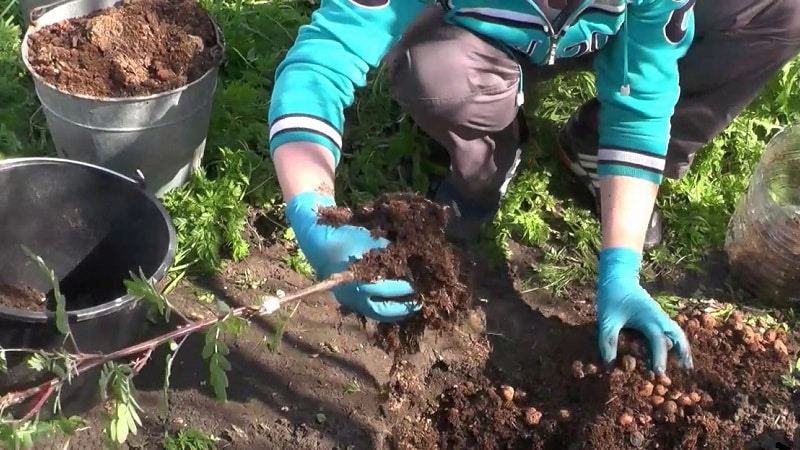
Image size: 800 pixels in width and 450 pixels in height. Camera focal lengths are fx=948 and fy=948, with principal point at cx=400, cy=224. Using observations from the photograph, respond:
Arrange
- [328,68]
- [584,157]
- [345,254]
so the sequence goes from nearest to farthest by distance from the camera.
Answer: [345,254] → [328,68] → [584,157]

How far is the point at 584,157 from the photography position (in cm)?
290

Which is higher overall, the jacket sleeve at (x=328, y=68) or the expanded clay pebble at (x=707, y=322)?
the jacket sleeve at (x=328, y=68)

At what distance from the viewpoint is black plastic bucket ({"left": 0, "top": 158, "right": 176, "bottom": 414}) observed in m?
2.14

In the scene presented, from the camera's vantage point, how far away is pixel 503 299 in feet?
8.93

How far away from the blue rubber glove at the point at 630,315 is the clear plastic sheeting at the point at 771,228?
60cm

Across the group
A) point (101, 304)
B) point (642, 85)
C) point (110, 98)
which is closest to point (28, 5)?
point (110, 98)

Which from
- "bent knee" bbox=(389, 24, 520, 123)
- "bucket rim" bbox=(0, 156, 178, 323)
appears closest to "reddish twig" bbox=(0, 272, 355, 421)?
"bucket rim" bbox=(0, 156, 178, 323)

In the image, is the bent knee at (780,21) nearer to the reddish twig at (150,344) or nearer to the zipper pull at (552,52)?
the zipper pull at (552,52)

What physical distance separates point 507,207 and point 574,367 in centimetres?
72

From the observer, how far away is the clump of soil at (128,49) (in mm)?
2508

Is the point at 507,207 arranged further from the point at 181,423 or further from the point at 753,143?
the point at 181,423

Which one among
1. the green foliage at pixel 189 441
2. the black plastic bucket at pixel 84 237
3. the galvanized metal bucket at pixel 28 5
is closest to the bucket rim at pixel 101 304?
the black plastic bucket at pixel 84 237

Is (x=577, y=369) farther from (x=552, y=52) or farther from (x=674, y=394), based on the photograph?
(x=552, y=52)

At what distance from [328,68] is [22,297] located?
96 cm
